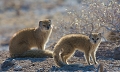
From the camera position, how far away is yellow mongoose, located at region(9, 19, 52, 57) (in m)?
12.5

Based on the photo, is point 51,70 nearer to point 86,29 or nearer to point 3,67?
point 3,67

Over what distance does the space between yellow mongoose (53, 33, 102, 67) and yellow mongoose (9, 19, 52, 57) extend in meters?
1.18

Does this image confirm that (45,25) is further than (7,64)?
Yes

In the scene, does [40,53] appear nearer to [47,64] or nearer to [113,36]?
[47,64]

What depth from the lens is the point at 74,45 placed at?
11.3 metres

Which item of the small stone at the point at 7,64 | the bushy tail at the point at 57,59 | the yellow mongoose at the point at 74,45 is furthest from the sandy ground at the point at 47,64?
the yellow mongoose at the point at 74,45

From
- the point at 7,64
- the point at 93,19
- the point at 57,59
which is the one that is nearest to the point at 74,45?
the point at 57,59

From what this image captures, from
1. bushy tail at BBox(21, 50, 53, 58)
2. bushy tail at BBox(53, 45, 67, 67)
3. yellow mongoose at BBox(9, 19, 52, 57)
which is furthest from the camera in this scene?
yellow mongoose at BBox(9, 19, 52, 57)

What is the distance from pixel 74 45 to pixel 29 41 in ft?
6.01

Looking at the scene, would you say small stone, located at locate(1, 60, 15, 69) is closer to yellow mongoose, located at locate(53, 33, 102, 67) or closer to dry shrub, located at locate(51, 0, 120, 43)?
yellow mongoose, located at locate(53, 33, 102, 67)

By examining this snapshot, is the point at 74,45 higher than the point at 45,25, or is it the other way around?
the point at 45,25

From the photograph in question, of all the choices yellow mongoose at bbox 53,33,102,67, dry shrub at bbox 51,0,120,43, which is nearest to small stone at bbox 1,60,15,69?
yellow mongoose at bbox 53,33,102,67

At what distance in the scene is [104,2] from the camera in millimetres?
14328

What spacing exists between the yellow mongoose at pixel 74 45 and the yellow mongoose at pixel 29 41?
3.88 ft
